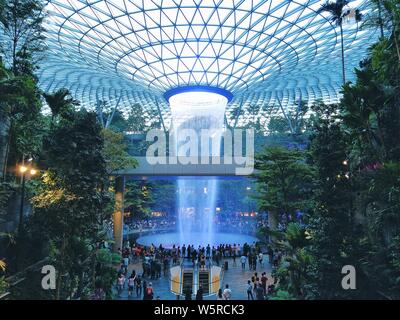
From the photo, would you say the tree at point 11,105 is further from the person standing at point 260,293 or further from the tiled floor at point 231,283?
the person standing at point 260,293

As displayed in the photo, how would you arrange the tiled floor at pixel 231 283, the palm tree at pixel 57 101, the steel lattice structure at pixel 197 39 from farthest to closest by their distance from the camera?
the steel lattice structure at pixel 197 39 → the palm tree at pixel 57 101 → the tiled floor at pixel 231 283

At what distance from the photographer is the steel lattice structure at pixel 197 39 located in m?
30.3

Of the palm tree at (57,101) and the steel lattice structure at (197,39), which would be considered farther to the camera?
the steel lattice structure at (197,39)

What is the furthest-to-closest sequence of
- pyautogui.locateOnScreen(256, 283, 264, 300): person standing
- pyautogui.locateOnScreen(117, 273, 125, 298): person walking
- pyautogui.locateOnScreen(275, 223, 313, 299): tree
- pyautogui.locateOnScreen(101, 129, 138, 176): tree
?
pyautogui.locateOnScreen(101, 129, 138, 176): tree, pyautogui.locateOnScreen(117, 273, 125, 298): person walking, pyautogui.locateOnScreen(256, 283, 264, 300): person standing, pyautogui.locateOnScreen(275, 223, 313, 299): tree

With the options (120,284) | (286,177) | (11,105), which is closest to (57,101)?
(11,105)

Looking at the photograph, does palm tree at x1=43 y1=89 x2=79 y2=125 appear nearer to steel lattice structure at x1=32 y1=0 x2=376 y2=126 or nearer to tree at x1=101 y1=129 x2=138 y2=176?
tree at x1=101 y1=129 x2=138 y2=176

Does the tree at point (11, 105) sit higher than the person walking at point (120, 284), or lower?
higher

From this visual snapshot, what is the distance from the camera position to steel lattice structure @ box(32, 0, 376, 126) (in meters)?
30.3

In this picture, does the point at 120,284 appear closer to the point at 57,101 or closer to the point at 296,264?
the point at 296,264

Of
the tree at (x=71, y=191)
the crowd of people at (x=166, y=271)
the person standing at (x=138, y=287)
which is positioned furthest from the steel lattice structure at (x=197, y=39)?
the person standing at (x=138, y=287)

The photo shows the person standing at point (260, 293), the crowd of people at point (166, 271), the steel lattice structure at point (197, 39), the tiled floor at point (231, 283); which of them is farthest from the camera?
the steel lattice structure at point (197, 39)

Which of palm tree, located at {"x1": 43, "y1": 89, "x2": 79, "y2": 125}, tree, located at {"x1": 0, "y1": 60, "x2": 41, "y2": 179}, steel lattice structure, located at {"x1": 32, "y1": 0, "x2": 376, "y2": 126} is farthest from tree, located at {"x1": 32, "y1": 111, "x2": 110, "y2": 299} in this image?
steel lattice structure, located at {"x1": 32, "y1": 0, "x2": 376, "y2": 126}

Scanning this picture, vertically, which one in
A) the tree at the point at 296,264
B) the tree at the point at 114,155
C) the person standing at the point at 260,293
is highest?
the tree at the point at 114,155

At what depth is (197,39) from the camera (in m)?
35.3
